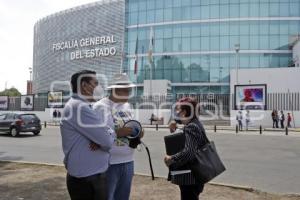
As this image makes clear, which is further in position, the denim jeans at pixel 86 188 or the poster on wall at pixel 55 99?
the poster on wall at pixel 55 99

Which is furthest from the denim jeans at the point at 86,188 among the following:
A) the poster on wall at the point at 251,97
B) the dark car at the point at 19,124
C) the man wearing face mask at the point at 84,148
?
the poster on wall at the point at 251,97

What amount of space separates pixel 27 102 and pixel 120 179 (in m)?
43.7

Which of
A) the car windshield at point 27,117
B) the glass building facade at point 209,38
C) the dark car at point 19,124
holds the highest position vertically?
the glass building facade at point 209,38

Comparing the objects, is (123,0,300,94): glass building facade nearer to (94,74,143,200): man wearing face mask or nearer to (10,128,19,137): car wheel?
(10,128,19,137): car wheel

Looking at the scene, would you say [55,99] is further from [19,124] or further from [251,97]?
[19,124]

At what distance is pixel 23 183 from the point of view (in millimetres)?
7949

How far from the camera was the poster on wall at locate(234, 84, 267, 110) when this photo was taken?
35.2 metres

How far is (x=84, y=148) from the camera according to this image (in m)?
3.68

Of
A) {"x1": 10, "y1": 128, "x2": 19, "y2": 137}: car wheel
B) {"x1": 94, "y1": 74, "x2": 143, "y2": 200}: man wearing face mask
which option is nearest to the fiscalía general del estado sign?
{"x1": 10, "y1": 128, "x2": 19, "y2": 137}: car wheel

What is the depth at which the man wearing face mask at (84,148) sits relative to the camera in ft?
11.9

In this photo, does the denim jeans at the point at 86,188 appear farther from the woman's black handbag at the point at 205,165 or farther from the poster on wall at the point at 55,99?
the poster on wall at the point at 55,99

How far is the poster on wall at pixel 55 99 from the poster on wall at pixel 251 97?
62.3 ft

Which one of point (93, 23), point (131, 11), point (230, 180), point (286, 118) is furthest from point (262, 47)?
point (230, 180)

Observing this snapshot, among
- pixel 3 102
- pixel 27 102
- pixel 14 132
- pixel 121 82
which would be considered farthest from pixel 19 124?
pixel 3 102
